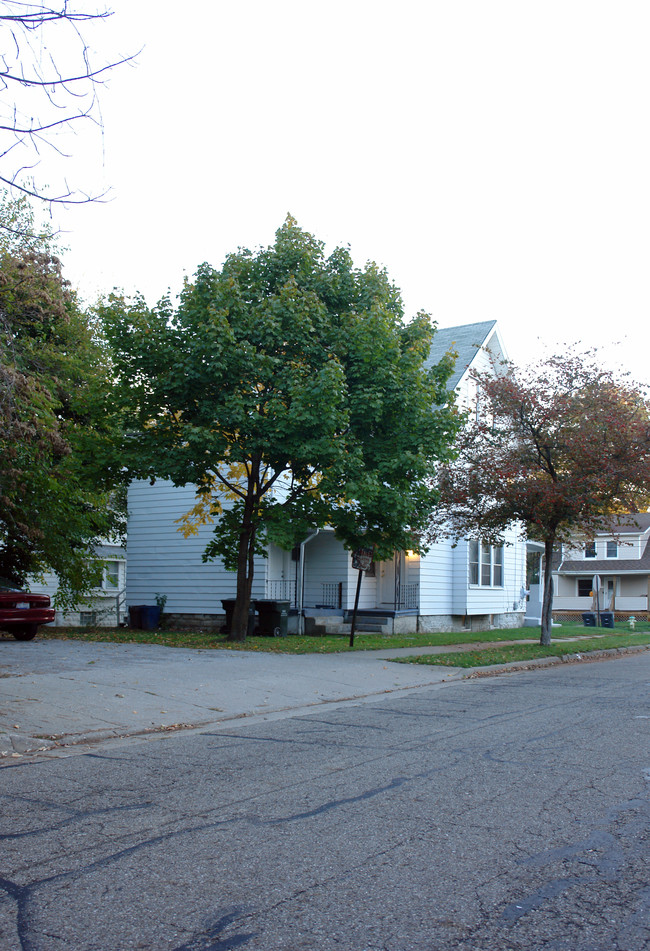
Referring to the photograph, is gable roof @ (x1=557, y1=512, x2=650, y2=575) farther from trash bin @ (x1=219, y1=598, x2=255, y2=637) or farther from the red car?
the red car

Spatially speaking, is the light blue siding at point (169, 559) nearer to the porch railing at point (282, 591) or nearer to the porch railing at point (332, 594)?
the porch railing at point (282, 591)

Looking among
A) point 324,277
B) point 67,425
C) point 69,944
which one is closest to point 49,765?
point 69,944

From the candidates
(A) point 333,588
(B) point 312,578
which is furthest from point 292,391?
(B) point 312,578

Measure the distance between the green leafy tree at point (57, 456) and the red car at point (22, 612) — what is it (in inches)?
61.8

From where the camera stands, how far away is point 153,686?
1177 centimetres

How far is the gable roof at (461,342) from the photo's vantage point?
28.7 metres

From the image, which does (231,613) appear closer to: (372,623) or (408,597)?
(372,623)

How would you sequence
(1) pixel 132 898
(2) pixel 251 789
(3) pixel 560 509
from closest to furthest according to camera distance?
(1) pixel 132 898
(2) pixel 251 789
(3) pixel 560 509

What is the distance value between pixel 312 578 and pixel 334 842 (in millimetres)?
21120

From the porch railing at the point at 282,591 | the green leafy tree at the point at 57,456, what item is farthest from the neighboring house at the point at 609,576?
the green leafy tree at the point at 57,456

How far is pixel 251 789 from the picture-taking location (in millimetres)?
6363

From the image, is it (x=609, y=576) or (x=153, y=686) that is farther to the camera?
(x=609, y=576)

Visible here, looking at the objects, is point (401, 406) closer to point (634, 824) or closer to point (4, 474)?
point (4, 474)

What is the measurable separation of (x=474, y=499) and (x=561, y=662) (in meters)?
4.53
